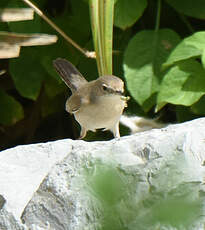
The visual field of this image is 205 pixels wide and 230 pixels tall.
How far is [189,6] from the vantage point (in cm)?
514

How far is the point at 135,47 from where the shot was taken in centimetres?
488

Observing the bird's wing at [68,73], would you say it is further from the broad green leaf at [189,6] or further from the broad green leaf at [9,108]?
the broad green leaf at [189,6]

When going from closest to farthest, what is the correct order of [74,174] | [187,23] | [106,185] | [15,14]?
[106,185] → [74,174] → [15,14] → [187,23]

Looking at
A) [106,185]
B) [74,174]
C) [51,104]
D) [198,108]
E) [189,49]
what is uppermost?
[106,185]

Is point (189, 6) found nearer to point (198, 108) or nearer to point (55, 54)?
point (198, 108)

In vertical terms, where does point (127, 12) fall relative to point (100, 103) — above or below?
above

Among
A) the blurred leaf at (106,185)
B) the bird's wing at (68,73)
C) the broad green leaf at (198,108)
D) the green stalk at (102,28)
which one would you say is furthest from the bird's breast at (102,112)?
the blurred leaf at (106,185)

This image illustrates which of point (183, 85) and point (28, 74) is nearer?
point (183, 85)

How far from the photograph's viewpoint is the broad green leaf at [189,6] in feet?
16.8

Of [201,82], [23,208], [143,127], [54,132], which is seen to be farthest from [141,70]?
[23,208]

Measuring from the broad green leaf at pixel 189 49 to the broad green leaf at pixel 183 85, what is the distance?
0.35ft

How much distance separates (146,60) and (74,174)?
2.66 meters

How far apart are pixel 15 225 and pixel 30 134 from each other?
12.6ft

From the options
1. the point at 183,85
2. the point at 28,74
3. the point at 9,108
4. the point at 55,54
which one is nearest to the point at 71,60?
the point at 55,54
